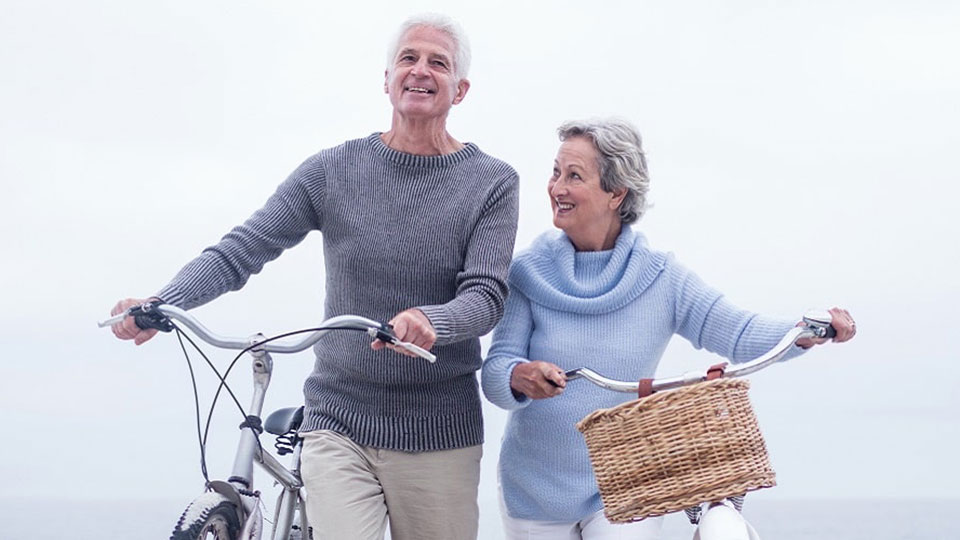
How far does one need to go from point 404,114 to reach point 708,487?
4.00 feet

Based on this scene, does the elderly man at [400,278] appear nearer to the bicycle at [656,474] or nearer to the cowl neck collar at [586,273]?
the cowl neck collar at [586,273]

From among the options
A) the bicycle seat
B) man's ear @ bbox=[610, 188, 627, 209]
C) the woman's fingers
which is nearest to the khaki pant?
the bicycle seat

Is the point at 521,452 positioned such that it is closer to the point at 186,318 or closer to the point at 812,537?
the point at 186,318

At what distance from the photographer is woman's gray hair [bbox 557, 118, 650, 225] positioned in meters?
3.16

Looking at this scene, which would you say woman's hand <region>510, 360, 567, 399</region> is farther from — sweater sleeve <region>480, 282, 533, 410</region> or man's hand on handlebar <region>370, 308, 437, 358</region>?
man's hand on handlebar <region>370, 308, 437, 358</region>

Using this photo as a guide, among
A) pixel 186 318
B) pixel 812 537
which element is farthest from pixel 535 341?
pixel 812 537

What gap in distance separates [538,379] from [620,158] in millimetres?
681

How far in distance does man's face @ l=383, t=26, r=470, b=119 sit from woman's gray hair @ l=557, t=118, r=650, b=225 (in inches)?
15.7

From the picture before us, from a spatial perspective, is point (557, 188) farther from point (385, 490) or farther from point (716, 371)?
point (385, 490)

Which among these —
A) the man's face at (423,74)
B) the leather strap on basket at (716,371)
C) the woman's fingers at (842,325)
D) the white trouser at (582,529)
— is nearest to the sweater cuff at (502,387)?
the white trouser at (582,529)

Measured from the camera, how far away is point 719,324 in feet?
10.2

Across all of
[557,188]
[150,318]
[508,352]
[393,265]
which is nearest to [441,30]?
[557,188]

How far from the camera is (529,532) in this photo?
10.2 feet

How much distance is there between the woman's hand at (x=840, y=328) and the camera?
2.89 meters
